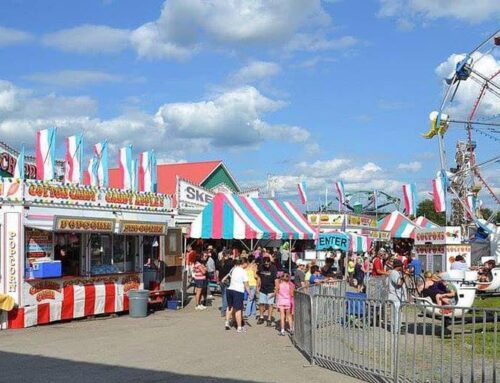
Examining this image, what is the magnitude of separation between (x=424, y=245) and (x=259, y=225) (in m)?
9.60

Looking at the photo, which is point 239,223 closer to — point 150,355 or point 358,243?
point 358,243

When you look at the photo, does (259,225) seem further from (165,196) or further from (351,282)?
(351,282)

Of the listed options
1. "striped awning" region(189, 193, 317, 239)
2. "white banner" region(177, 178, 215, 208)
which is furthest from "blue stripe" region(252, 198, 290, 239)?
"white banner" region(177, 178, 215, 208)

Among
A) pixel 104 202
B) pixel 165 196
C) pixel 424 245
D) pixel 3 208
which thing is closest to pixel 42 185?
pixel 3 208

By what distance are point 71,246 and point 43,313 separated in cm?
185

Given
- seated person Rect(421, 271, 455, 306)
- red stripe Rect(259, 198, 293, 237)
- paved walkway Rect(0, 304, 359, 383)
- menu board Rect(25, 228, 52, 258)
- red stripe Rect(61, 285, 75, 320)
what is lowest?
paved walkway Rect(0, 304, 359, 383)

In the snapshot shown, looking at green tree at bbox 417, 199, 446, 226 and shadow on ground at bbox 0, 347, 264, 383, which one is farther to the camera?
green tree at bbox 417, 199, 446, 226

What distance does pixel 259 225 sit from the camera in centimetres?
2188

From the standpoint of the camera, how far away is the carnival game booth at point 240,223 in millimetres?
21531

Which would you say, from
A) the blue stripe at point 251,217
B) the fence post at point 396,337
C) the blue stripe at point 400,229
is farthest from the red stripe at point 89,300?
the blue stripe at point 400,229

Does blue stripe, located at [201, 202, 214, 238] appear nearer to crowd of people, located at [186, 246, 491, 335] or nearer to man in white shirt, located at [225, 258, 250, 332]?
crowd of people, located at [186, 246, 491, 335]

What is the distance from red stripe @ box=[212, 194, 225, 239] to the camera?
853 inches

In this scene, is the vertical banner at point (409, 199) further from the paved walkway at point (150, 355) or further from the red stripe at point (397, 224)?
the paved walkway at point (150, 355)

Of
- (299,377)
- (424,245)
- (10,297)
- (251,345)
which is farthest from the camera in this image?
(424,245)
